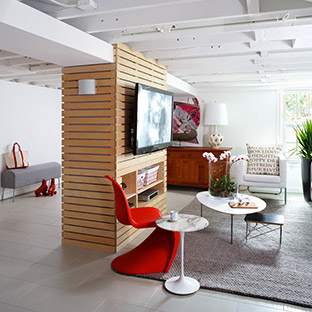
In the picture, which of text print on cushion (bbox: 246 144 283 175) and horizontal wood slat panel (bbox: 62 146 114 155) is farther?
text print on cushion (bbox: 246 144 283 175)

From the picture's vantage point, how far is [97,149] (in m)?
3.49

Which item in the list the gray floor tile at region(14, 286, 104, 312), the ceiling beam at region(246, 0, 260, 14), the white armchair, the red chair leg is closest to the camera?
the ceiling beam at region(246, 0, 260, 14)

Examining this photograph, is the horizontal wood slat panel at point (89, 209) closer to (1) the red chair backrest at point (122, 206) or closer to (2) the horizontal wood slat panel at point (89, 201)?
(2) the horizontal wood slat panel at point (89, 201)

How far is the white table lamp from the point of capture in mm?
6828

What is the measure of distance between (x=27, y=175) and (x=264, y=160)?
14.3 feet

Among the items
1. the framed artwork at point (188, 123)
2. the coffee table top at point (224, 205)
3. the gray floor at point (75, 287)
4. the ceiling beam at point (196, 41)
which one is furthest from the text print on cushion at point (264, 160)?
the ceiling beam at point (196, 41)

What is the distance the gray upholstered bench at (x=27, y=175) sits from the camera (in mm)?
5664

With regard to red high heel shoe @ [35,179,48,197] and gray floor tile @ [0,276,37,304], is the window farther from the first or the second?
gray floor tile @ [0,276,37,304]

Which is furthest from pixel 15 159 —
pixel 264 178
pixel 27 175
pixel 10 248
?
pixel 264 178

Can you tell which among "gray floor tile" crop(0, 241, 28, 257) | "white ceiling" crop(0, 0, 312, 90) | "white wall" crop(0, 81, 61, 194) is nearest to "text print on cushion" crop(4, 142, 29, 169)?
"white wall" crop(0, 81, 61, 194)

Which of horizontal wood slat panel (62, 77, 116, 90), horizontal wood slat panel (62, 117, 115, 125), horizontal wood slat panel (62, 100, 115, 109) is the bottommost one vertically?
horizontal wood slat panel (62, 117, 115, 125)

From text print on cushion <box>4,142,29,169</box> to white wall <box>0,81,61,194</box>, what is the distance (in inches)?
4.2

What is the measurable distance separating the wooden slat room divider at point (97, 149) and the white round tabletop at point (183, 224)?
0.88 m

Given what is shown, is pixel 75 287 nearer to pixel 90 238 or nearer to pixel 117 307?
pixel 117 307
